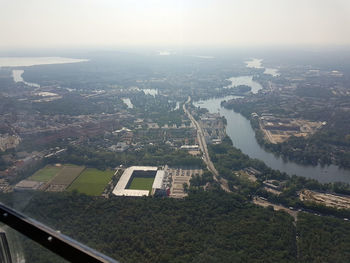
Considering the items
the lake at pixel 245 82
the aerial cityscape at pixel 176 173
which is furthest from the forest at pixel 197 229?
the lake at pixel 245 82

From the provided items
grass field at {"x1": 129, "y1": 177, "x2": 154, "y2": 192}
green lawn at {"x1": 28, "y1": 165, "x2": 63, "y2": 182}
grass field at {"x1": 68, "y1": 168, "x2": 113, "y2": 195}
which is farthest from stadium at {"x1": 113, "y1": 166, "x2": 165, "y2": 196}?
green lawn at {"x1": 28, "y1": 165, "x2": 63, "y2": 182}

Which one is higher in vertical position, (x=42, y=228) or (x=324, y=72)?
(x=42, y=228)

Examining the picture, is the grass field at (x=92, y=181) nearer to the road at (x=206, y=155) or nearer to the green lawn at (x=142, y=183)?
the green lawn at (x=142, y=183)

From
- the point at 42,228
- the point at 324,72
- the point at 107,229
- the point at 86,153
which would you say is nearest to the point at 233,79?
the point at 324,72

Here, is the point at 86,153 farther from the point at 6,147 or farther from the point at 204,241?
the point at 204,241

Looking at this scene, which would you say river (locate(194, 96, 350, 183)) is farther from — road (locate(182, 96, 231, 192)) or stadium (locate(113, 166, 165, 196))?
stadium (locate(113, 166, 165, 196))
